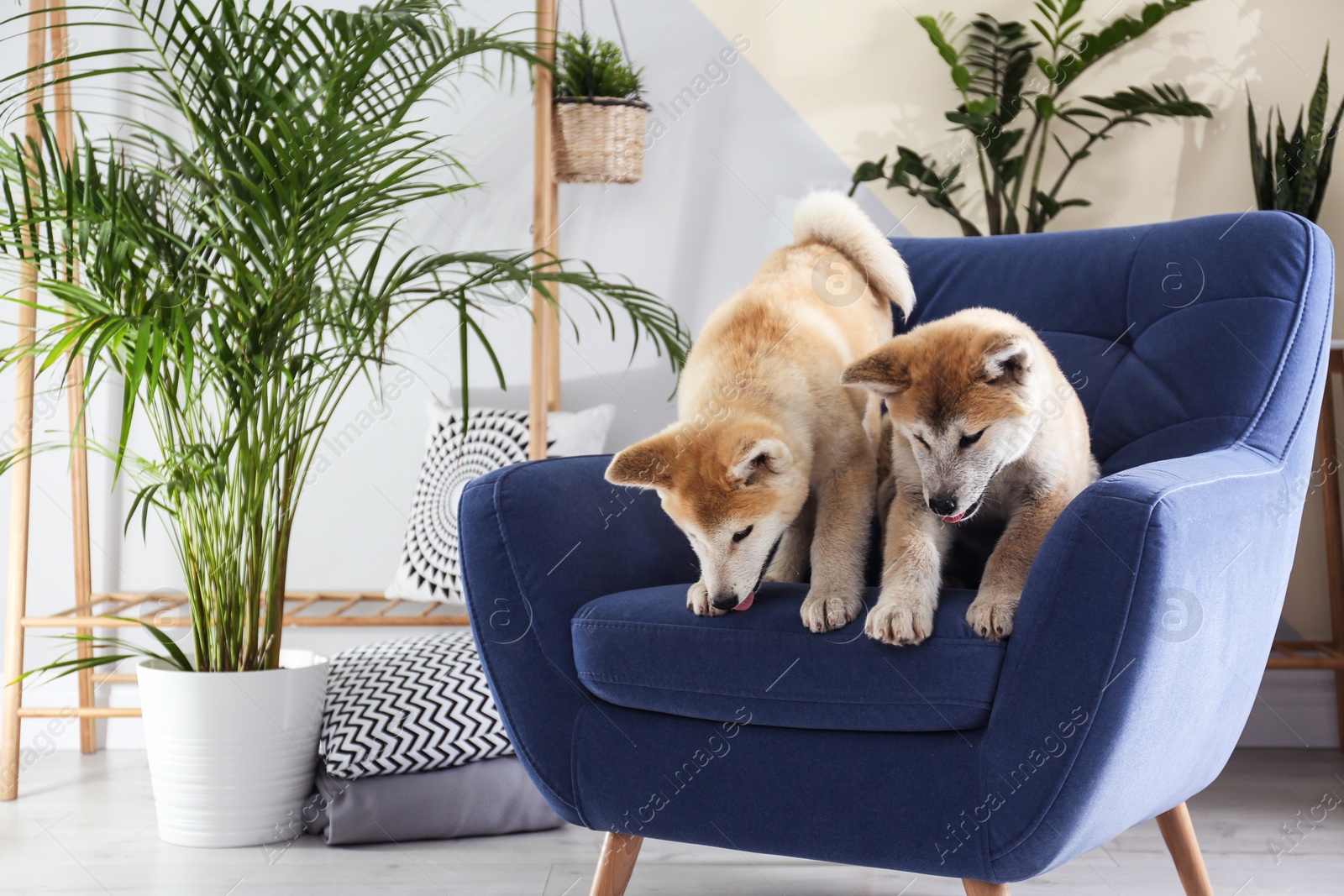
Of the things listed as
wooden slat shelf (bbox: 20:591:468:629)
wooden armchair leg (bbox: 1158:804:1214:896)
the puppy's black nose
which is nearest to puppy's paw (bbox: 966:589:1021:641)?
the puppy's black nose

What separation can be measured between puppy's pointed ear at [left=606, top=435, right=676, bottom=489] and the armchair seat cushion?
160mm

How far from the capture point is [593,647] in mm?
1302

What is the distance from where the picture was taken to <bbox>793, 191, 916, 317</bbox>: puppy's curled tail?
1.77 metres

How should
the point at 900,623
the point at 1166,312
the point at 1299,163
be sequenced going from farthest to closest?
the point at 1299,163
the point at 1166,312
the point at 900,623

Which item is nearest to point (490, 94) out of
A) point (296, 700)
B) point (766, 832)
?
point (296, 700)

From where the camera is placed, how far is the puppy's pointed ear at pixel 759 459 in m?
1.28

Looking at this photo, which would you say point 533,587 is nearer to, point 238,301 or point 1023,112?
point 238,301

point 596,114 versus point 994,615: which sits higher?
point 596,114

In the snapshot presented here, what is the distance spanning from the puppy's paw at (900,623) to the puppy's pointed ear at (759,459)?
0.25 meters

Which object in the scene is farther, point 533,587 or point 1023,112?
point 1023,112

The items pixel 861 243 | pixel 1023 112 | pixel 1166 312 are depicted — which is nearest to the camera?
pixel 1166 312

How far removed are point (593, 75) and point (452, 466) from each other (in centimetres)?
106

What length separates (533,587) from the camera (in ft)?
4.49

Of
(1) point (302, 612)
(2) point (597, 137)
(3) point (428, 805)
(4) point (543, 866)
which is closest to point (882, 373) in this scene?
(4) point (543, 866)
